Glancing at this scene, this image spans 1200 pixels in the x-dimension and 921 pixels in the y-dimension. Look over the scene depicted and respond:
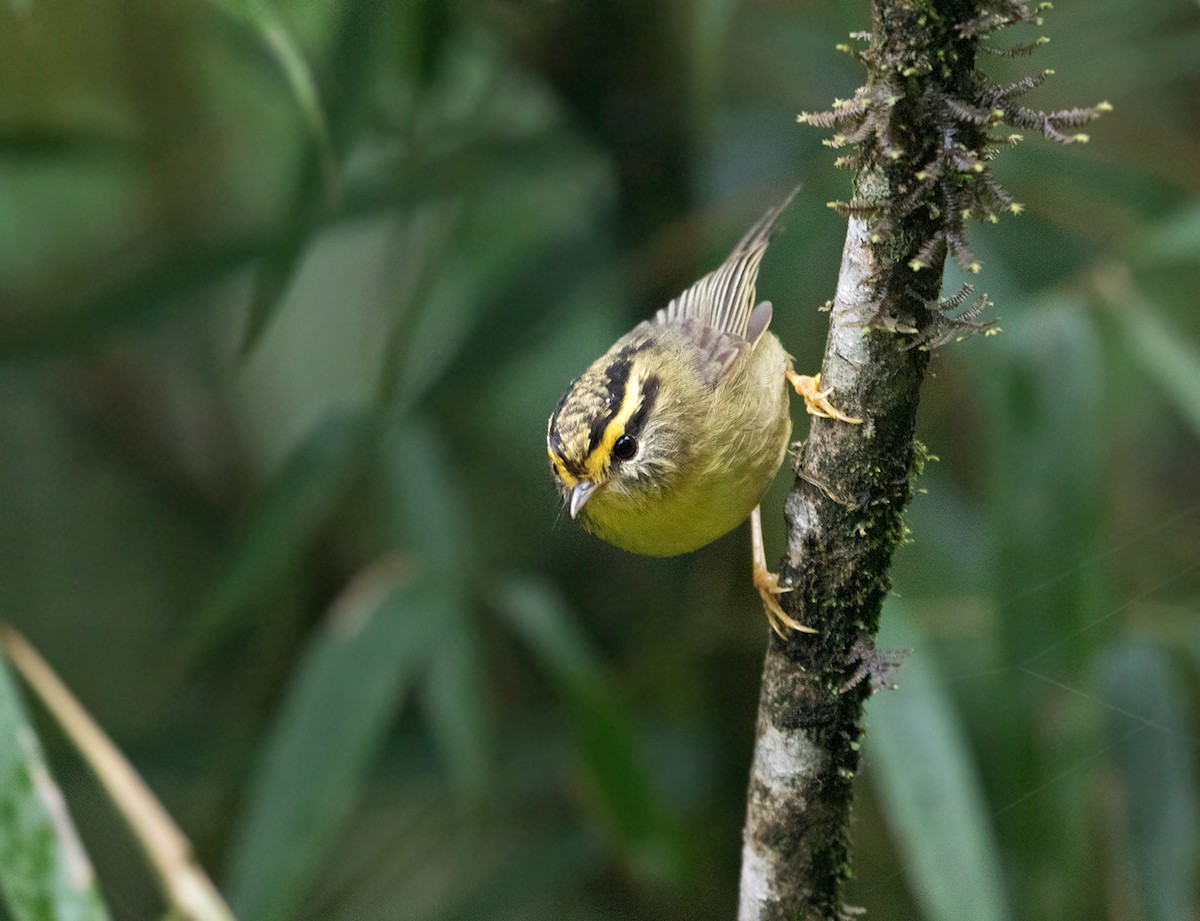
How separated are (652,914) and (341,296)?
107 inches

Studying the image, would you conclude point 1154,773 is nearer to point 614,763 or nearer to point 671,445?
point 614,763

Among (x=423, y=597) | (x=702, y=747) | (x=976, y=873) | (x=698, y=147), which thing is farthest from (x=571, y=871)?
(x=698, y=147)

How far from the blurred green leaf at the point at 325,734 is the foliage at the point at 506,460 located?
1 centimetres

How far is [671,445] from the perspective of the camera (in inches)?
96.7

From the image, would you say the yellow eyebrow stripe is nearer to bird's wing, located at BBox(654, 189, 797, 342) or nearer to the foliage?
bird's wing, located at BBox(654, 189, 797, 342)

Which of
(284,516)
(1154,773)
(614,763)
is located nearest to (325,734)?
(284,516)

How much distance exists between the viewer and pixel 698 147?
374cm

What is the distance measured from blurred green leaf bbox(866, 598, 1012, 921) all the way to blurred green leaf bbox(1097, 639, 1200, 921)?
1.22ft

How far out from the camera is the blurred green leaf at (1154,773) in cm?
291

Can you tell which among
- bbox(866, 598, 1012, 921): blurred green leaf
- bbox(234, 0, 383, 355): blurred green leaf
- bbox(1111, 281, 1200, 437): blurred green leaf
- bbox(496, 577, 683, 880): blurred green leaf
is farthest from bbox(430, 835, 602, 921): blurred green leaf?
bbox(1111, 281, 1200, 437): blurred green leaf

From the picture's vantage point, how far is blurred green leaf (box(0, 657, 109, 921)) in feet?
5.87

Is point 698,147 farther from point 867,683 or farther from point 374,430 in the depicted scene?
point 867,683

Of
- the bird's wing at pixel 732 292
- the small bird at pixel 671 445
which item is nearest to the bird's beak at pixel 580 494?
the small bird at pixel 671 445

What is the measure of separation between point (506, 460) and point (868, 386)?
3015 millimetres
